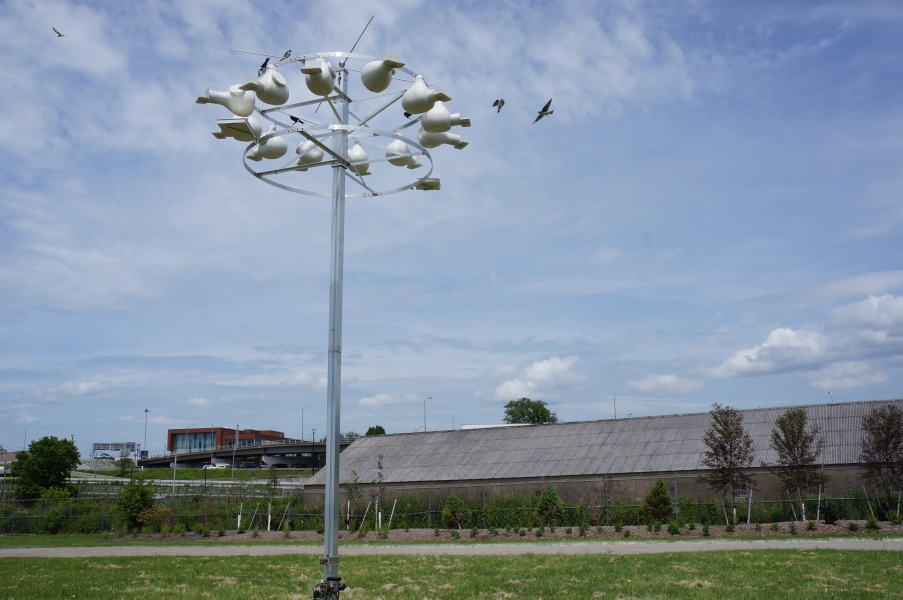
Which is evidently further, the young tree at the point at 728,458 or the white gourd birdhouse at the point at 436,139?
the young tree at the point at 728,458

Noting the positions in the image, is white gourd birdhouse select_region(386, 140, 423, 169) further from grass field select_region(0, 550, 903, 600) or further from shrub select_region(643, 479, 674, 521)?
shrub select_region(643, 479, 674, 521)

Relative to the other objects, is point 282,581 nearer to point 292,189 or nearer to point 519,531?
point 292,189

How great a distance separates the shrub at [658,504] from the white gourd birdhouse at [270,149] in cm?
1901

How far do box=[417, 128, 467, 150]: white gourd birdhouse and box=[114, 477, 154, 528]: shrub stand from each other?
23361 millimetres

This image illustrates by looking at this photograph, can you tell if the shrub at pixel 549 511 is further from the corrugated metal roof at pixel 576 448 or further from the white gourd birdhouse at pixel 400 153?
the white gourd birdhouse at pixel 400 153

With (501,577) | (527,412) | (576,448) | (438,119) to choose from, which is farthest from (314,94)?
(527,412)

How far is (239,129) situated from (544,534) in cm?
1839

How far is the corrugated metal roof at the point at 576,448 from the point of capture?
2972 centimetres

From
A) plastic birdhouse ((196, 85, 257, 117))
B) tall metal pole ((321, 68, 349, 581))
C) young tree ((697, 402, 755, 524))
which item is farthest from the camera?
young tree ((697, 402, 755, 524))

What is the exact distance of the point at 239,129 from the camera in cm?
778

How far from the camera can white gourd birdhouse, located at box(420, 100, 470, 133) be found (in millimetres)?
7627

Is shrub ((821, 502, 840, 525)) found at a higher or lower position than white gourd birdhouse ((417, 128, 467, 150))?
lower

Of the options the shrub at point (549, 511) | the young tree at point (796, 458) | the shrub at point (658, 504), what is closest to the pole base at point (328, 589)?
the shrub at point (658, 504)

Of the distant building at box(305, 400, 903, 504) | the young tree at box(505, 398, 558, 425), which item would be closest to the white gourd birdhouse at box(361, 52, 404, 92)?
the distant building at box(305, 400, 903, 504)
